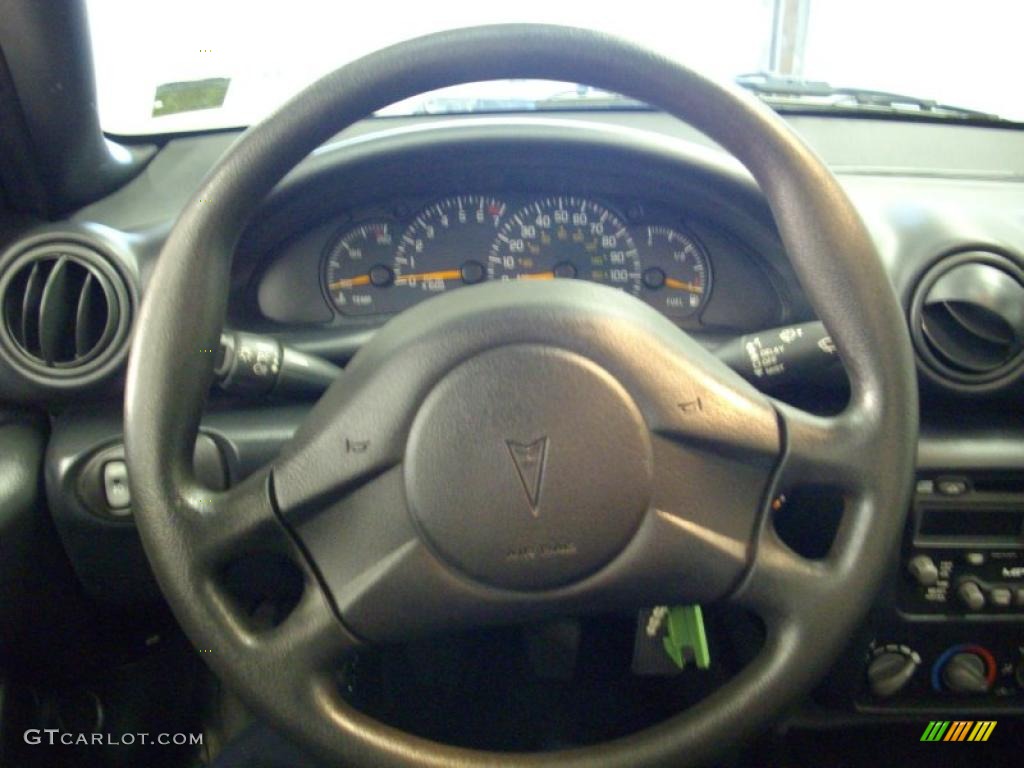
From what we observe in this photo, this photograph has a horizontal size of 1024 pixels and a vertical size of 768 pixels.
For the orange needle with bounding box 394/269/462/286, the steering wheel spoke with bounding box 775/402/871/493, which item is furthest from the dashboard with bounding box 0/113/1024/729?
the steering wheel spoke with bounding box 775/402/871/493

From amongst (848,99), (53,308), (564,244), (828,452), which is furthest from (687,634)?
(848,99)

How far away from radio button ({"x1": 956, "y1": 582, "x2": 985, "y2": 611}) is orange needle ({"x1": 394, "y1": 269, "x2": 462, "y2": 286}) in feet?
2.14

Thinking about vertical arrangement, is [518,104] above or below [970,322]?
above

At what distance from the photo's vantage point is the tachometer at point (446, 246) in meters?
1.15

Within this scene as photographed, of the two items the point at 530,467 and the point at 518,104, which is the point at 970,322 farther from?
the point at 518,104

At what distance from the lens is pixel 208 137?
4.24ft

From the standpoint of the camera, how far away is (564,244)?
46.1 inches

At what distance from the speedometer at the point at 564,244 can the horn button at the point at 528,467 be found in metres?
0.39

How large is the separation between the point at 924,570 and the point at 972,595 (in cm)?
5

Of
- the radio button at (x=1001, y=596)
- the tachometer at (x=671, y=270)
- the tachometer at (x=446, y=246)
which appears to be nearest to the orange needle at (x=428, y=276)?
the tachometer at (x=446, y=246)

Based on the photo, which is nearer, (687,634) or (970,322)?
(687,634)

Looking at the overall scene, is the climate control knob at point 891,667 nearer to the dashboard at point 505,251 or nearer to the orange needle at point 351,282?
the dashboard at point 505,251

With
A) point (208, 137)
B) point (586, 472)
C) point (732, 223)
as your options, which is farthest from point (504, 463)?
point (208, 137)

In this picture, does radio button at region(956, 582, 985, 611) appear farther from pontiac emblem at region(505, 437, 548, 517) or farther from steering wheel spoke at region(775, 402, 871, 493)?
pontiac emblem at region(505, 437, 548, 517)
